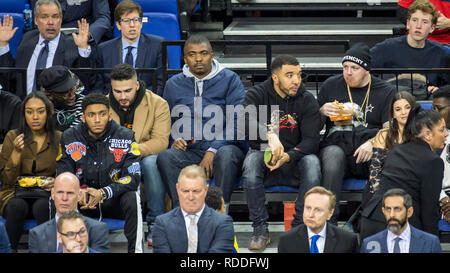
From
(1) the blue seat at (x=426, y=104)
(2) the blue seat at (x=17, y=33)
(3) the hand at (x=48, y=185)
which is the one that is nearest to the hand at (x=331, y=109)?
(1) the blue seat at (x=426, y=104)

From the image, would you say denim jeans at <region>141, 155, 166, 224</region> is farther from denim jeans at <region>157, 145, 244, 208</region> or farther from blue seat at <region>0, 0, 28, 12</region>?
blue seat at <region>0, 0, 28, 12</region>

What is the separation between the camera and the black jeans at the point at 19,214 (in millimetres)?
6461

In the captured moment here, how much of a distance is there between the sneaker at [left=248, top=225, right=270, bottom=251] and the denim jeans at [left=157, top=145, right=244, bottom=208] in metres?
0.34

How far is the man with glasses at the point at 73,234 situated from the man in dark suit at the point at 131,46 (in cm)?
246

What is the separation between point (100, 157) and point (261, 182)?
121cm

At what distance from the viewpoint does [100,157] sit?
21.7ft

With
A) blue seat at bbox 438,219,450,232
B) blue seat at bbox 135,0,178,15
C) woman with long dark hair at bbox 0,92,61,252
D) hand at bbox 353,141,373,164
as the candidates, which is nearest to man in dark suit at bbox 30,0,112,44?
blue seat at bbox 135,0,178,15

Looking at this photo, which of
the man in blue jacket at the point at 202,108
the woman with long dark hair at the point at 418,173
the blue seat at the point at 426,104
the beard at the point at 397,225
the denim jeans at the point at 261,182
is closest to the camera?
the beard at the point at 397,225

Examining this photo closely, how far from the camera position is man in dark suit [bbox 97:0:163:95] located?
785cm

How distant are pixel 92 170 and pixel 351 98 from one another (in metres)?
2.11

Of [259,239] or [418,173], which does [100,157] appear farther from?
[418,173]

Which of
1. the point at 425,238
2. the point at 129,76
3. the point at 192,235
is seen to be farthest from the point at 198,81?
the point at 425,238

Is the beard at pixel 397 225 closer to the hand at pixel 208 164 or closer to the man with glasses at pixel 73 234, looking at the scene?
the hand at pixel 208 164

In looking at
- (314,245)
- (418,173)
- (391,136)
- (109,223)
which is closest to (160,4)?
(109,223)
